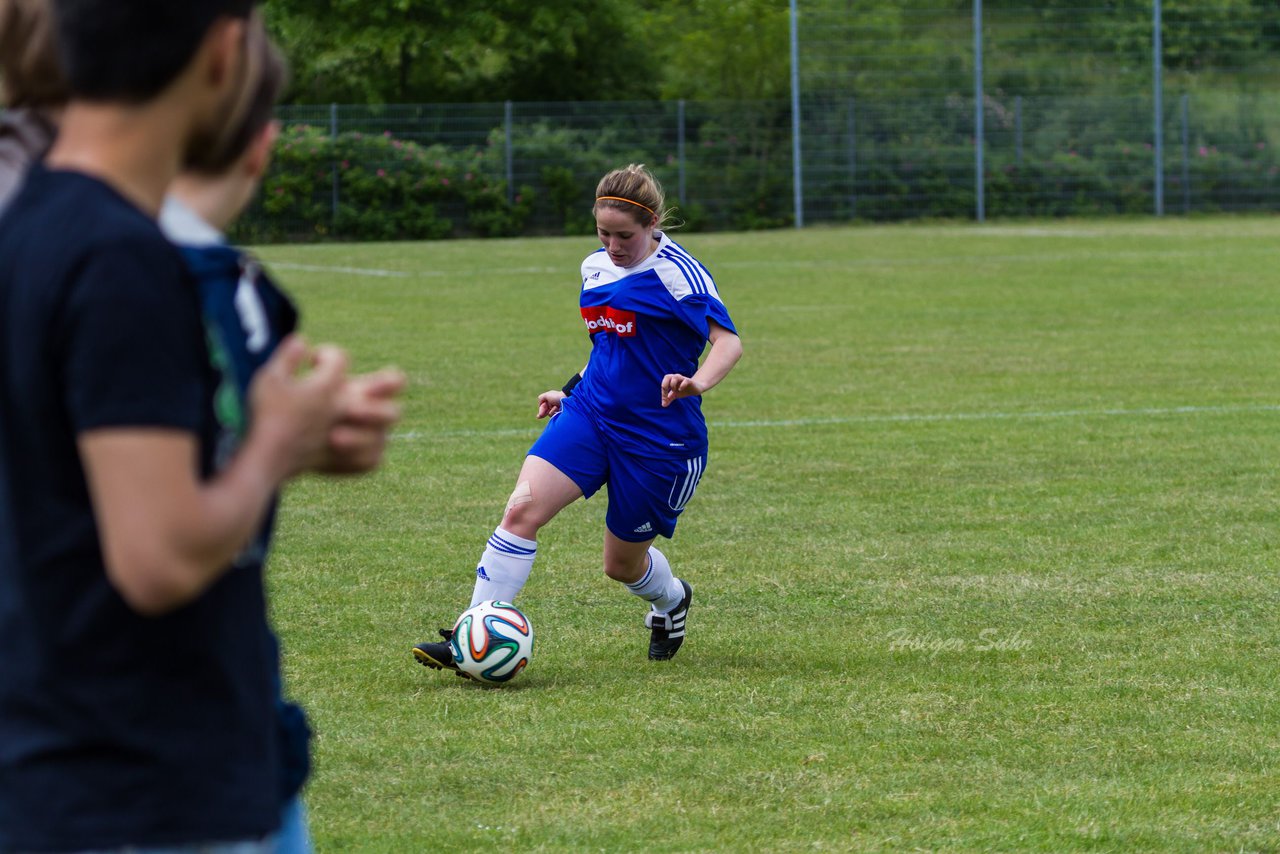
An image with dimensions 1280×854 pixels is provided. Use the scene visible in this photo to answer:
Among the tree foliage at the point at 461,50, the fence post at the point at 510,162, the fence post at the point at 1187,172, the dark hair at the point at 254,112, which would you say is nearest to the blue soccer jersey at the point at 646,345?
the dark hair at the point at 254,112

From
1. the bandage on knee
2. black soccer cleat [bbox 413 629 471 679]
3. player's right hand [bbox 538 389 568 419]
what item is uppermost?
player's right hand [bbox 538 389 568 419]

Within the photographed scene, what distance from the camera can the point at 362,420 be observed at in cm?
186

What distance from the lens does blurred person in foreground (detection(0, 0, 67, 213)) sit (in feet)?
6.36

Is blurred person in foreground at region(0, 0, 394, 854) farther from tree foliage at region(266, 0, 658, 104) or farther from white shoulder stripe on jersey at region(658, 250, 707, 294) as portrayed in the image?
tree foliage at region(266, 0, 658, 104)

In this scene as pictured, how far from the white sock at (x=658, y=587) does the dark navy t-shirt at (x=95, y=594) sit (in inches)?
165

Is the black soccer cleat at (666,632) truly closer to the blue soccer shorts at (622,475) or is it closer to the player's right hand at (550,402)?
the blue soccer shorts at (622,475)

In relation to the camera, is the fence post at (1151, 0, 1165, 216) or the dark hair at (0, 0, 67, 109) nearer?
the dark hair at (0, 0, 67, 109)

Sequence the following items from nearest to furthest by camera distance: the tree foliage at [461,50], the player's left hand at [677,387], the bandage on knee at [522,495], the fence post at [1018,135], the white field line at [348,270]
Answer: the player's left hand at [677,387], the bandage on knee at [522,495], the white field line at [348,270], the fence post at [1018,135], the tree foliage at [461,50]

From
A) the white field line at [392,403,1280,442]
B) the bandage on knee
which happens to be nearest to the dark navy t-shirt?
the bandage on knee

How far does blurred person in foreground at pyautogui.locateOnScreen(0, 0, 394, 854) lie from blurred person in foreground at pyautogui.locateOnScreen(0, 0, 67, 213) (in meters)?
0.12

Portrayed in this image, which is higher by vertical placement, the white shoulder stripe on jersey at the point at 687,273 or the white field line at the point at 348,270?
the white shoulder stripe on jersey at the point at 687,273

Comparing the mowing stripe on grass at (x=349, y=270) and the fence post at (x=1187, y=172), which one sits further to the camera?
the fence post at (x=1187, y=172)

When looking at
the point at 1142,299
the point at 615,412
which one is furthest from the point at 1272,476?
the point at 1142,299

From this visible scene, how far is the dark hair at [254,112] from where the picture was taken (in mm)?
1935
